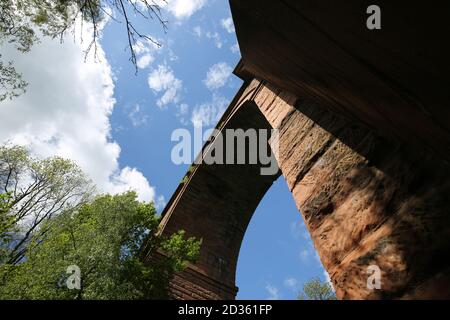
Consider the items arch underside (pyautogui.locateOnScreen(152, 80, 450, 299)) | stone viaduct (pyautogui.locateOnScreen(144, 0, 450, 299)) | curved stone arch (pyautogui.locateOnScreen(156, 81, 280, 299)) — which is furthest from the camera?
curved stone arch (pyautogui.locateOnScreen(156, 81, 280, 299))

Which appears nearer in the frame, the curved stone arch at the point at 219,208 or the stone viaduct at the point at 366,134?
the stone viaduct at the point at 366,134

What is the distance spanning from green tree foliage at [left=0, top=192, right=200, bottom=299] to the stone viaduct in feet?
15.2

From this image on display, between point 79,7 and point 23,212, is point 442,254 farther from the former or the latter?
point 23,212

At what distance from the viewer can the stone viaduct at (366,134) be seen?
976 mm

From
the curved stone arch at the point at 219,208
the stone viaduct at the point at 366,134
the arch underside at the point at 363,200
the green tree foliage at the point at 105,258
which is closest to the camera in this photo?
the stone viaduct at the point at 366,134

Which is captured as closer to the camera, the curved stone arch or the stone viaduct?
the stone viaduct

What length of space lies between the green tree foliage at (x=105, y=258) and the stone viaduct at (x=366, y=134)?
4621mm

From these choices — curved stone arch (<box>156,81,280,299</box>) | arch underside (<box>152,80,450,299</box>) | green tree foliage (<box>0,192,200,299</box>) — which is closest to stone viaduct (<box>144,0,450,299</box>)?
arch underside (<box>152,80,450,299</box>)

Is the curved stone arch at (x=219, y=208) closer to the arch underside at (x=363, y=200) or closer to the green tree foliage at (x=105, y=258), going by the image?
the green tree foliage at (x=105, y=258)

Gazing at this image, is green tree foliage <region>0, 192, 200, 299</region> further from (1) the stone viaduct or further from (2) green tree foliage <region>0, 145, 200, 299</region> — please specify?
(1) the stone viaduct

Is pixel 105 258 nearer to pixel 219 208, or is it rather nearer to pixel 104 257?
pixel 104 257

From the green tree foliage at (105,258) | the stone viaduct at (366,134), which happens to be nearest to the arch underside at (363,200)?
the stone viaduct at (366,134)

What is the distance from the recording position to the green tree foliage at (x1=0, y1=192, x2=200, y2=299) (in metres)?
5.45
